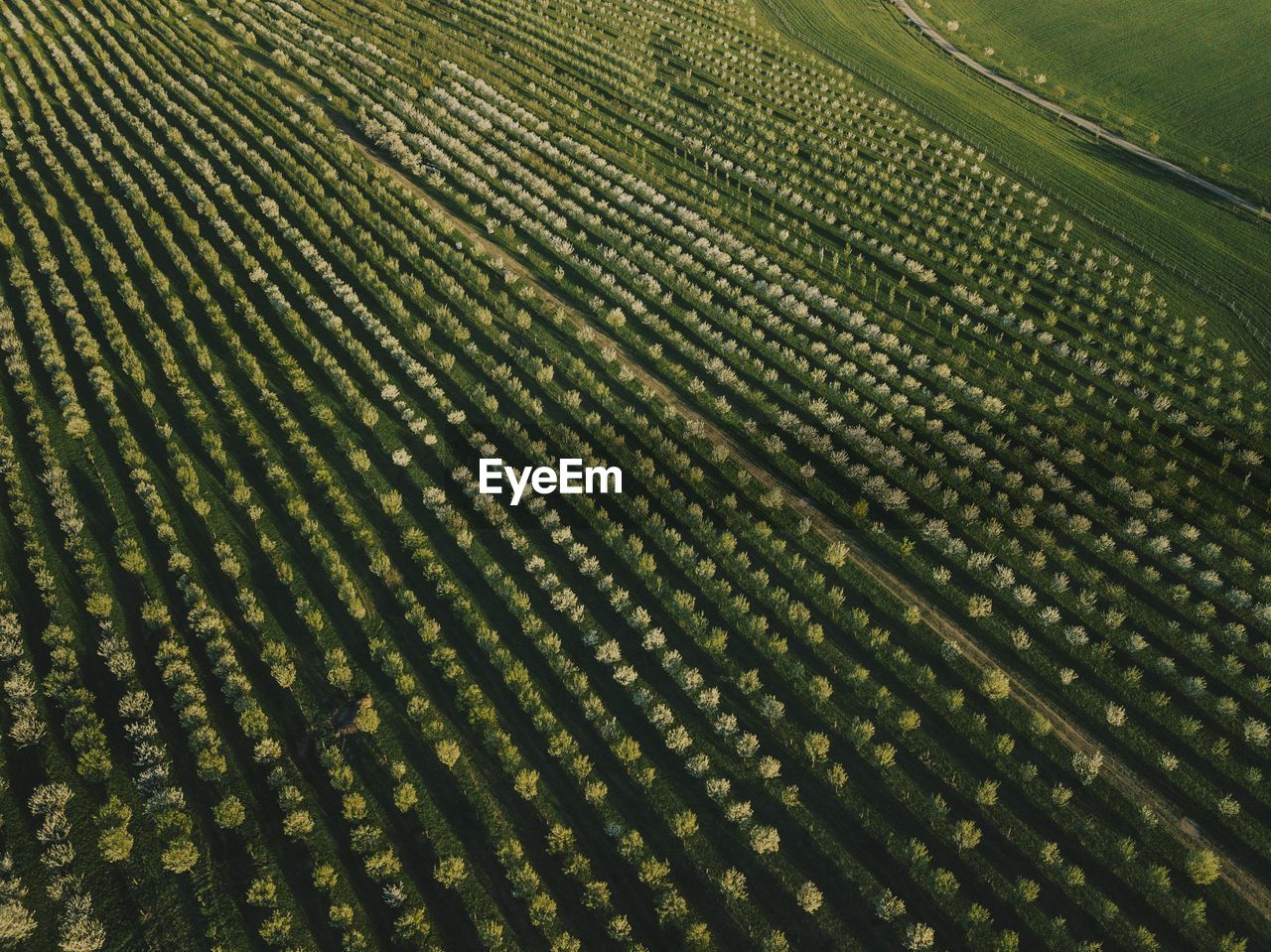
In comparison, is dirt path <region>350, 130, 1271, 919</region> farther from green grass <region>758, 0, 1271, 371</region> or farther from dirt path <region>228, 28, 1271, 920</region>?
green grass <region>758, 0, 1271, 371</region>

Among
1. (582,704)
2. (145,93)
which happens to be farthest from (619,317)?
(145,93)

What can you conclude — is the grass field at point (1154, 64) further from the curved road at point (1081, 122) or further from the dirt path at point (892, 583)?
the dirt path at point (892, 583)

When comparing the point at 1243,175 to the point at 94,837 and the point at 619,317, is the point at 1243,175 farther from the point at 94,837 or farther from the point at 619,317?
the point at 94,837

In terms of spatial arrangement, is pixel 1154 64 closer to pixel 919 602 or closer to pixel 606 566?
pixel 919 602

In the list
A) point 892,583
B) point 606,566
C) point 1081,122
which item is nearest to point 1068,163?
point 1081,122

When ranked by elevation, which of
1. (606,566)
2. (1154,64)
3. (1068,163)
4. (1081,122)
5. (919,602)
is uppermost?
(1154,64)

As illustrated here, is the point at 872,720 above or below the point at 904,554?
below
